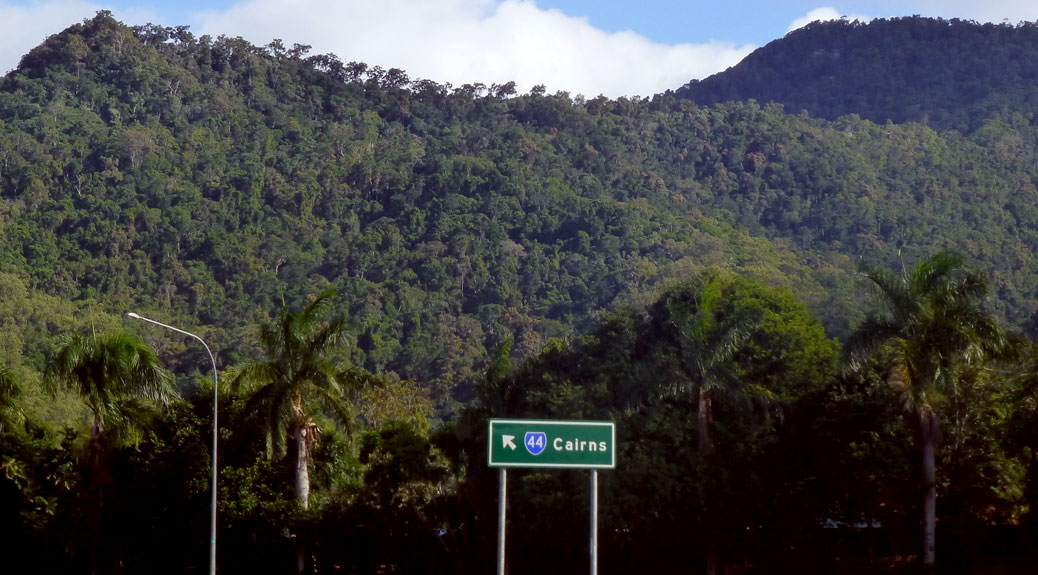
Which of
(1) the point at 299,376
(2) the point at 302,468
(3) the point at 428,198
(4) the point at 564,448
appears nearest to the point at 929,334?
(4) the point at 564,448

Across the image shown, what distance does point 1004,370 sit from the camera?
112ft

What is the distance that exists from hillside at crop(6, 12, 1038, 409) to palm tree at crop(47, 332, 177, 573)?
4175cm

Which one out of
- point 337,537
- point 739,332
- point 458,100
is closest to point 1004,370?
point 739,332

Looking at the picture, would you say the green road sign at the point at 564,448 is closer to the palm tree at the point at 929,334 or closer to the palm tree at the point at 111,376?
the palm tree at the point at 929,334

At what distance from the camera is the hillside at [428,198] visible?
100188 mm

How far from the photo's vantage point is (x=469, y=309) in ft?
349

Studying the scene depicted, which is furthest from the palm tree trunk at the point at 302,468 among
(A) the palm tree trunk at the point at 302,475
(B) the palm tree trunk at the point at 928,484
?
(B) the palm tree trunk at the point at 928,484

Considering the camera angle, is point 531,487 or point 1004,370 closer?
point 1004,370

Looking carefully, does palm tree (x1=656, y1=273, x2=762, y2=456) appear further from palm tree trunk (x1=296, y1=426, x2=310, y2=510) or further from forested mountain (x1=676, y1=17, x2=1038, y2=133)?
forested mountain (x1=676, y1=17, x2=1038, y2=133)

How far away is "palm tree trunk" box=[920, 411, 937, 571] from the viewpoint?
32625mm

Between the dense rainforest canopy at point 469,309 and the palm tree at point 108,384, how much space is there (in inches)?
4.8

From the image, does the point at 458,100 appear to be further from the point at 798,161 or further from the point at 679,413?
the point at 679,413

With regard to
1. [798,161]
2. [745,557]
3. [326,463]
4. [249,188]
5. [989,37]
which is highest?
[989,37]

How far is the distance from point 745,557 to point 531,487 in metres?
6.45
